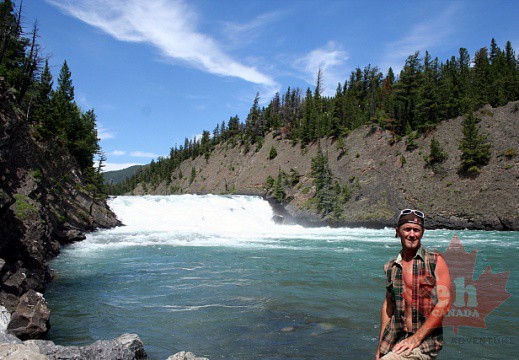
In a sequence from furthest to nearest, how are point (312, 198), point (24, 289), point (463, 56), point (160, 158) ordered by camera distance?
point (160, 158), point (463, 56), point (312, 198), point (24, 289)

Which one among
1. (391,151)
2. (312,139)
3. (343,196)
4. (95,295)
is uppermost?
(312,139)

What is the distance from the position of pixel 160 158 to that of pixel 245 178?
8280 cm

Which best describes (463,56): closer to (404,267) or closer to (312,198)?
(312,198)

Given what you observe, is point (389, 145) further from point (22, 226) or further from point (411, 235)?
point (411, 235)

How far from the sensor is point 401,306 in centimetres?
338

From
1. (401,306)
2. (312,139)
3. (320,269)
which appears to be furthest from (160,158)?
(401,306)

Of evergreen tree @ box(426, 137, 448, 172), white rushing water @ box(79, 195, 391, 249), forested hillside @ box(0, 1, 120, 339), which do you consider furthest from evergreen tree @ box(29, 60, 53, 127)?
evergreen tree @ box(426, 137, 448, 172)

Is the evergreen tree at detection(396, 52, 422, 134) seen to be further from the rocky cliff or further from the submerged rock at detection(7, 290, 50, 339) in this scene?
the submerged rock at detection(7, 290, 50, 339)

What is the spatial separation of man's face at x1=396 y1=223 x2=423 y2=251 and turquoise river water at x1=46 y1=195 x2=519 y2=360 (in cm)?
436

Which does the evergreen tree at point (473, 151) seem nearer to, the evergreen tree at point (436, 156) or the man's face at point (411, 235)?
the evergreen tree at point (436, 156)

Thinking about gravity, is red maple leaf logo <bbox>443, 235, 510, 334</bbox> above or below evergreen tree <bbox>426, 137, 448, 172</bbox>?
below

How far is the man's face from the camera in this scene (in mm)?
3299

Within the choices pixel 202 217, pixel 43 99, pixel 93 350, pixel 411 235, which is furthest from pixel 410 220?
pixel 43 99

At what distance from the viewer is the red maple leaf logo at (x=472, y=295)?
912cm
